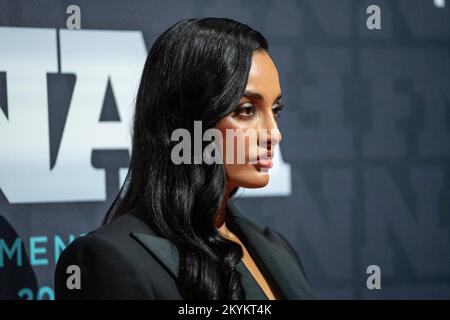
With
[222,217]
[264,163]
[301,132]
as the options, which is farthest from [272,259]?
[301,132]

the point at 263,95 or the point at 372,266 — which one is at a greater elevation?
the point at 263,95

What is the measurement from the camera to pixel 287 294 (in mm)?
1763

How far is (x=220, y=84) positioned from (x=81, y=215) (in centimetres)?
122

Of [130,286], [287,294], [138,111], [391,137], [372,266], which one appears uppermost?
[138,111]

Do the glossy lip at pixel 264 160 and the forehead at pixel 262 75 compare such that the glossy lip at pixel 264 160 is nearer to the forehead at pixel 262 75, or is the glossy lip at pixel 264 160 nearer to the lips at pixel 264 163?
the lips at pixel 264 163

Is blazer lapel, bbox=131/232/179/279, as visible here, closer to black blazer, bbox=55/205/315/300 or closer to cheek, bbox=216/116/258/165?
black blazer, bbox=55/205/315/300

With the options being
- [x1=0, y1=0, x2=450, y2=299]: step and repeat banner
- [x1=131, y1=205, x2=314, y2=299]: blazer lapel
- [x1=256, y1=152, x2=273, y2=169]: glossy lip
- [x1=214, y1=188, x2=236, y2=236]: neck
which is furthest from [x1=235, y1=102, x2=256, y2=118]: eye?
[x1=0, y1=0, x2=450, y2=299]: step and repeat banner

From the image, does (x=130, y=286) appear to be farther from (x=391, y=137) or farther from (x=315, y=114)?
(x=391, y=137)

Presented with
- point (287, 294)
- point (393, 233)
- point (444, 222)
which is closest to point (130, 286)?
point (287, 294)

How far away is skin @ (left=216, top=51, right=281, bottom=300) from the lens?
1.69 m

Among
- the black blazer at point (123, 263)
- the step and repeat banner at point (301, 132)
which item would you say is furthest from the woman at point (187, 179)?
the step and repeat banner at point (301, 132)

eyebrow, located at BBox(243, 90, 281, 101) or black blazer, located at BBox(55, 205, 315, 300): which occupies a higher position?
eyebrow, located at BBox(243, 90, 281, 101)

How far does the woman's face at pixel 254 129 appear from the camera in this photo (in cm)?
169

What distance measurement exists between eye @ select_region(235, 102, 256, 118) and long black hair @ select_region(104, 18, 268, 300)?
0.06 m
